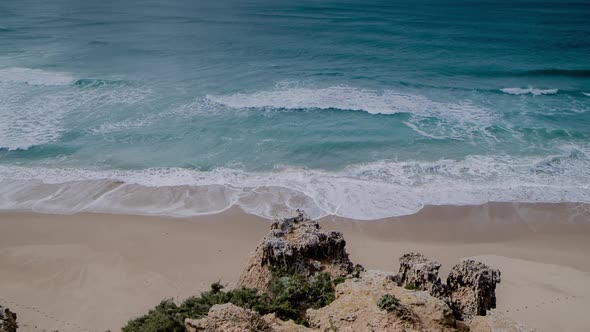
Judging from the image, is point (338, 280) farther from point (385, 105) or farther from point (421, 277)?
point (385, 105)

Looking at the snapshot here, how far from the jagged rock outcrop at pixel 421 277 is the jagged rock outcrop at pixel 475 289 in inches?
18.3

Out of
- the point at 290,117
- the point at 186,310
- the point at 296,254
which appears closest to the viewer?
the point at 186,310

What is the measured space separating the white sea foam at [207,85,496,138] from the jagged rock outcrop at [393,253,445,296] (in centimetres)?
1832

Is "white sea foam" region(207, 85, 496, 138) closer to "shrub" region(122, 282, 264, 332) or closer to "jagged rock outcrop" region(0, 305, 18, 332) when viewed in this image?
"shrub" region(122, 282, 264, 332)

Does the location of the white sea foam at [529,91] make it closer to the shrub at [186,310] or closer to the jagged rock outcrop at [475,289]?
the jagged rock outcrop at [475,289]

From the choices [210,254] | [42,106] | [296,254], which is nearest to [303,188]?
[210,254]

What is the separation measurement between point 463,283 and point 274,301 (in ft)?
13.8

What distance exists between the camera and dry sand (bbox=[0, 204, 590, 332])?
1379cm

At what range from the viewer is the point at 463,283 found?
9461mm

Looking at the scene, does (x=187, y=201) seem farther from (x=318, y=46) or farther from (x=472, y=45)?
(x=472, y=45)

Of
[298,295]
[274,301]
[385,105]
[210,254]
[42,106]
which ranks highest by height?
[385,105]

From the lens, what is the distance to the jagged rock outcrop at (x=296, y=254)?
33.6ft

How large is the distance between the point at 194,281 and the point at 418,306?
944cm

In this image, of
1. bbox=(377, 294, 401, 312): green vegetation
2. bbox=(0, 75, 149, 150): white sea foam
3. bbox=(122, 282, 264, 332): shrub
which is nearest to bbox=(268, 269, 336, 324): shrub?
bbox=(122, 282, 264, 332): shrub
